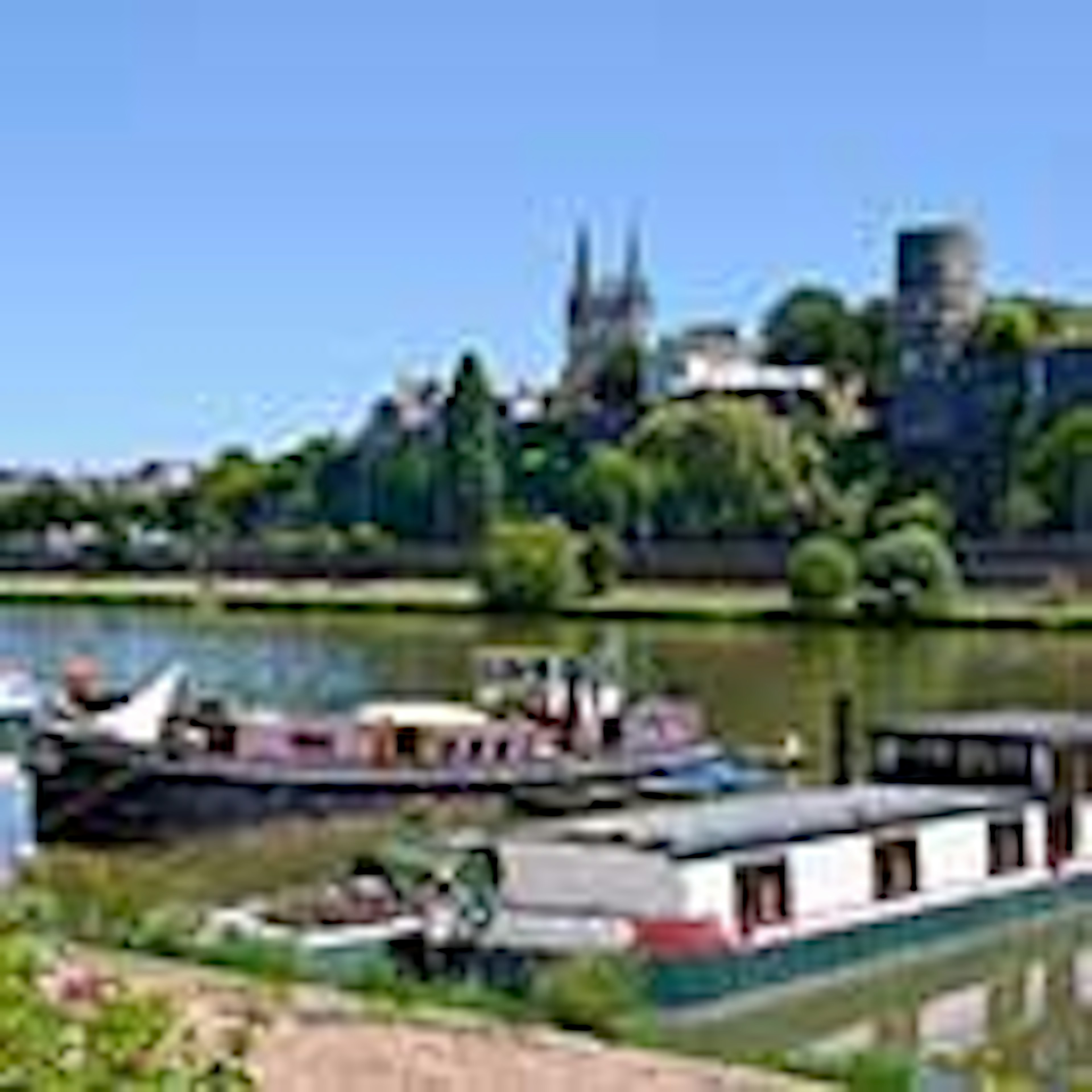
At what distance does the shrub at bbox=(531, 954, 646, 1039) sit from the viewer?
17.6m

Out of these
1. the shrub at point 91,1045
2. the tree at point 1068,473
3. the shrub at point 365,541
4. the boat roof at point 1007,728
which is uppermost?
the tree at point 1068,473

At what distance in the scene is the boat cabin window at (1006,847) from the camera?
103ft

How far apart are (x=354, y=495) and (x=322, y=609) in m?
47.5

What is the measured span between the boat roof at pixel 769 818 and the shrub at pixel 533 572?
218 ft

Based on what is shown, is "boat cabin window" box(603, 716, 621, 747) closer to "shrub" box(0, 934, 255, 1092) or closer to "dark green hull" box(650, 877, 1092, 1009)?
"dark green hull" box(650, 877, 1092, 1009)

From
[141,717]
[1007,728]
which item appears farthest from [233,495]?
[1007,728]

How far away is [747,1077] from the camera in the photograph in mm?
15812

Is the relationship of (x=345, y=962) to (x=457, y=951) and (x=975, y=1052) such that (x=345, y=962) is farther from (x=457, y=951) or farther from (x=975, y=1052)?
(x=975, y=1052)

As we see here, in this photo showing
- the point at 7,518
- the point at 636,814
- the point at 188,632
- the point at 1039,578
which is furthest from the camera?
the point at 7,518

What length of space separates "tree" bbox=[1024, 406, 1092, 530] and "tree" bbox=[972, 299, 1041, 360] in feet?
60.2

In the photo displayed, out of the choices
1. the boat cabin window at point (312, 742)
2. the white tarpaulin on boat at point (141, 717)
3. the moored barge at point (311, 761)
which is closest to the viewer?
the moored barge at point (311, 761)

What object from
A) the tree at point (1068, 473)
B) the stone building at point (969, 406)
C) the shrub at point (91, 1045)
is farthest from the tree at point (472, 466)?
the shrub at point (91, 1045)

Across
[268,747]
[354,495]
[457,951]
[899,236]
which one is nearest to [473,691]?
[268,747]

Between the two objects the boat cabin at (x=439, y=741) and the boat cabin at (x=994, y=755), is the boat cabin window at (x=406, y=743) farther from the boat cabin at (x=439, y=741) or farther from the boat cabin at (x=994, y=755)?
the boat cabin at (x=994, y=755)
